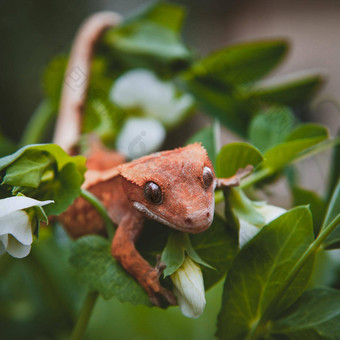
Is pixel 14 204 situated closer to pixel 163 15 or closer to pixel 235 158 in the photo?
pixel 235 158

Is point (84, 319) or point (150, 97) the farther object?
point (150, 97)

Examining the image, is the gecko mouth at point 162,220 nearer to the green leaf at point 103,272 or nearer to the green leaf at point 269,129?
the green leaf at point 103,272

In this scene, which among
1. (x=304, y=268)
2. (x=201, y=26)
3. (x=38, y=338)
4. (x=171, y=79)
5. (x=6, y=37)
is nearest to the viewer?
(x=304, y=268)

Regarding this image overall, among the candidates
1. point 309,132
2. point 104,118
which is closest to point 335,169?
point 309,132

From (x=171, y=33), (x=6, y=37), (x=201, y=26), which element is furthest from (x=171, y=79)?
(x=201, y=26)

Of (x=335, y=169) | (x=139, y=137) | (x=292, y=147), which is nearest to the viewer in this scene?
(x=292, y=147)

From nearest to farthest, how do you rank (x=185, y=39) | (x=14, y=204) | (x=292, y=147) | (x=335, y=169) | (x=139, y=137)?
1. (x=14, y=204)
2. (x=292, y=147)
3. (x=335, y=169)
4. (x=139, y=137)
5. (x=185, y=39)

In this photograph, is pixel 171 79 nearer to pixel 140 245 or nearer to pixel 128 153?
pixel 128 153
